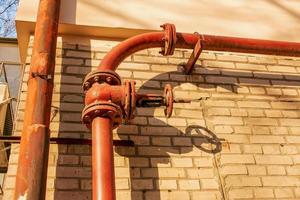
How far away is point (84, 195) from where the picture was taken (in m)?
2.02

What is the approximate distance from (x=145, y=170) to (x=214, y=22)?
1.42 m

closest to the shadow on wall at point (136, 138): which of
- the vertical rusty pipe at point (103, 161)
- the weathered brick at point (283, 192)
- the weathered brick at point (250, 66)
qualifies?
the weathered brick at point (250, 66)

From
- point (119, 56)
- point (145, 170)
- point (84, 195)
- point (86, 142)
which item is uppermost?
point (119, 56)

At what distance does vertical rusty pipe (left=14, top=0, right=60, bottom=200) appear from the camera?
1.64 m

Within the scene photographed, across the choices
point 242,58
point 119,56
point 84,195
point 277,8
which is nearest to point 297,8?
point 277,8

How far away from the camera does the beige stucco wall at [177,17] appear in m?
2.68

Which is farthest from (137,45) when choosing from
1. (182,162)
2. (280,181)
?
(280,181)

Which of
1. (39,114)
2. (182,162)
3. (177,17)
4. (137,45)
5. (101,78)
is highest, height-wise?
(177,17)

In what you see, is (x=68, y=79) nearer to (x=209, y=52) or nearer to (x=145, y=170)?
(x=145, y=170)

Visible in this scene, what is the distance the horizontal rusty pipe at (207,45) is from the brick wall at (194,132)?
0.79 feet

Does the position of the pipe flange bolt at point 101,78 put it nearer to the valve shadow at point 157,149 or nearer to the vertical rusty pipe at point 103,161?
the vertical rusty pipe at point 103,161

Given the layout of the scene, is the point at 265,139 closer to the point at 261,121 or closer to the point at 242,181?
the point at 261,121

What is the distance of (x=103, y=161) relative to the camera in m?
1.80

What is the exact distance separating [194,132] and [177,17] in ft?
3.31
